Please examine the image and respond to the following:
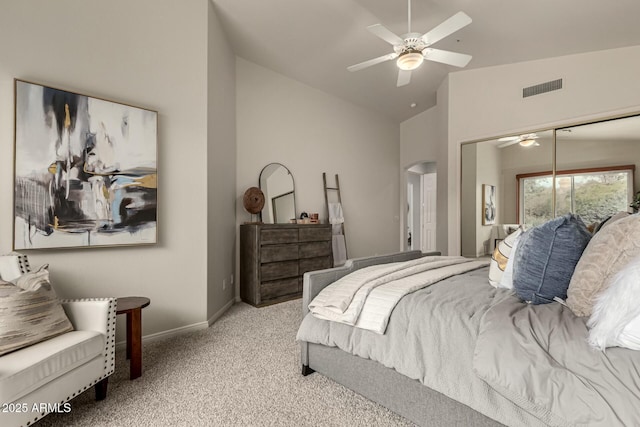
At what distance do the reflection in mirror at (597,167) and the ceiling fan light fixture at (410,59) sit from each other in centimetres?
233

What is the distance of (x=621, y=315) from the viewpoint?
1.05 meters

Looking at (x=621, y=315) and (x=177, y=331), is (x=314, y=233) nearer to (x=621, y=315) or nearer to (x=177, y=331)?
(x=177, y=331)

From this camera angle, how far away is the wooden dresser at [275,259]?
3705mm

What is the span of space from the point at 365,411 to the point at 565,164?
3.85 meters

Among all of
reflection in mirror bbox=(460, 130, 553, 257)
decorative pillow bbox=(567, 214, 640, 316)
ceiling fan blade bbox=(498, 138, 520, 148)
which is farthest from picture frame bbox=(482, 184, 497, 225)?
decorative pillow bbox=(567, 214, 640, 316)

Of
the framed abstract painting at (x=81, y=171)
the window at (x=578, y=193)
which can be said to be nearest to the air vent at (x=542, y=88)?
the window at (x=578, y=193)

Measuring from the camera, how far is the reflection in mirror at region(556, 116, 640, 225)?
3354 millimetres

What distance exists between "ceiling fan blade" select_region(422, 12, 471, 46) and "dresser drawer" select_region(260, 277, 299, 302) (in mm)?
3039

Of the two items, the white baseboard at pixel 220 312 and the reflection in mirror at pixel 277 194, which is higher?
the reflection in mirror at pixel 277 194

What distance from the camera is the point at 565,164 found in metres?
3.74

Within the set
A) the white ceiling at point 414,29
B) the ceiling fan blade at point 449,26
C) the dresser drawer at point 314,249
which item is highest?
the white ceiling at point 414,29

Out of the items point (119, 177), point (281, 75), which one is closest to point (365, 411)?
point (119, 177)

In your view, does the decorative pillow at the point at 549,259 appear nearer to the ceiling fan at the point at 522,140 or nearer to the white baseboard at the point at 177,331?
the white baseboard at the point at 177,331

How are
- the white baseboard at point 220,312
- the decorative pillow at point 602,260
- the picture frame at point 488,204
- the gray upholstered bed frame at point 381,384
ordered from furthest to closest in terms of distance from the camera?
the picture frame at point 488,204 < the white baseboard at point 220,312 < the gray upholstered bed frame at point 381,384 < the decorative pillow at point 602,260
